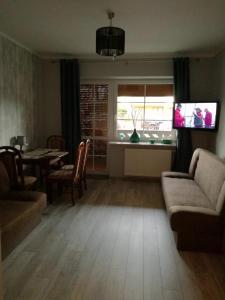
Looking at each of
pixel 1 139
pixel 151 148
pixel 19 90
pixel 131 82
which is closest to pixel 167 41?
pixel 131 82

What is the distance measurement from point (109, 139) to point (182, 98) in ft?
5.70

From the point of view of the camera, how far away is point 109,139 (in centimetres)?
545

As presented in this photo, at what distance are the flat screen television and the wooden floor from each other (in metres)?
1.85

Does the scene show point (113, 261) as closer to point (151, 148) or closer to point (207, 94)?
point (151, 148)

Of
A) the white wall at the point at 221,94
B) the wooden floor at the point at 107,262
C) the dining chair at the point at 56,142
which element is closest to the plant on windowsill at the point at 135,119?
the dining chair at the point at 56,142

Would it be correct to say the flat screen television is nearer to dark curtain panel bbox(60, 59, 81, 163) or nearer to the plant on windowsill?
the plant on windowsill

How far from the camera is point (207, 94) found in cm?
486

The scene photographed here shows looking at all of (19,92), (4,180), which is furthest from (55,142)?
(4,180)

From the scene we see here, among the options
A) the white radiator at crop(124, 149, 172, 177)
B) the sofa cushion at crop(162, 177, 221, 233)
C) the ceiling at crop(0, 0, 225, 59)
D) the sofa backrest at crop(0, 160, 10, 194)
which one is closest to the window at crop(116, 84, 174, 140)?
the white radiator at crop(124, 149, 172, 177)

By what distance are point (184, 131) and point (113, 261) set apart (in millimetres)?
3146

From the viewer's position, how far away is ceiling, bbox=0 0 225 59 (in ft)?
8.94

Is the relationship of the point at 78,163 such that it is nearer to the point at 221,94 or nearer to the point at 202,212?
the point at 202,212

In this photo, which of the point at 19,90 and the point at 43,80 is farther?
the point at 43,80

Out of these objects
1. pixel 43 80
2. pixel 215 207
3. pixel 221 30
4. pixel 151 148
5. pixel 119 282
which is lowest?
pixel 119 282
